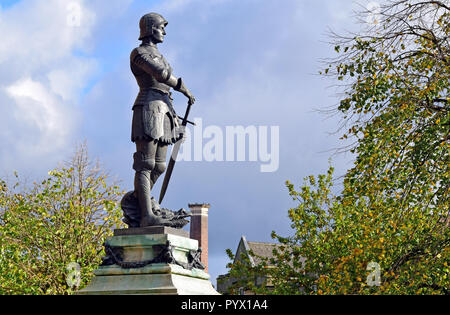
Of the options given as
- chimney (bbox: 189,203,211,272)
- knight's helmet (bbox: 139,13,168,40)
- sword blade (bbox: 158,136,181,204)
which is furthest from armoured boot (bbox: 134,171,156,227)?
chimney (bbox: 189,203,211,272)

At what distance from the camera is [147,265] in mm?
9594

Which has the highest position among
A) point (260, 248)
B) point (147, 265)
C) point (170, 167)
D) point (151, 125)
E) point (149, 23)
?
point (149, 23)

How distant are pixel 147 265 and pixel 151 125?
7.15 ft

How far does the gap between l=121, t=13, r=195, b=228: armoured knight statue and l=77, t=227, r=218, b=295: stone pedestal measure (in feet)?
1.12

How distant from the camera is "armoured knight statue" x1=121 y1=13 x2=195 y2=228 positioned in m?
10.2

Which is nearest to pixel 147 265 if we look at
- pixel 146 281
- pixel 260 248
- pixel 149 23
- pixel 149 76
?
pixel 146 281

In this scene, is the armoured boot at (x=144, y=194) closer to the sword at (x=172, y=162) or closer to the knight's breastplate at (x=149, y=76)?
the sword at (x=172, y=162)

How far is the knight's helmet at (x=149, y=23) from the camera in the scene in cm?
1077

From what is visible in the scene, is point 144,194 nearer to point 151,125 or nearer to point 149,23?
point 151,125

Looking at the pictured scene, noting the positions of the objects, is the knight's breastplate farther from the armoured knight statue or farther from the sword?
the sword

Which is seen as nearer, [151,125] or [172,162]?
[151,125]

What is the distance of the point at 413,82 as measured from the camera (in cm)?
1385

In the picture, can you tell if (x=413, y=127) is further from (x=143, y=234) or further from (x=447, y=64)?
(x=143, y=234)

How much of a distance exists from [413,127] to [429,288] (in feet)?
15.0
